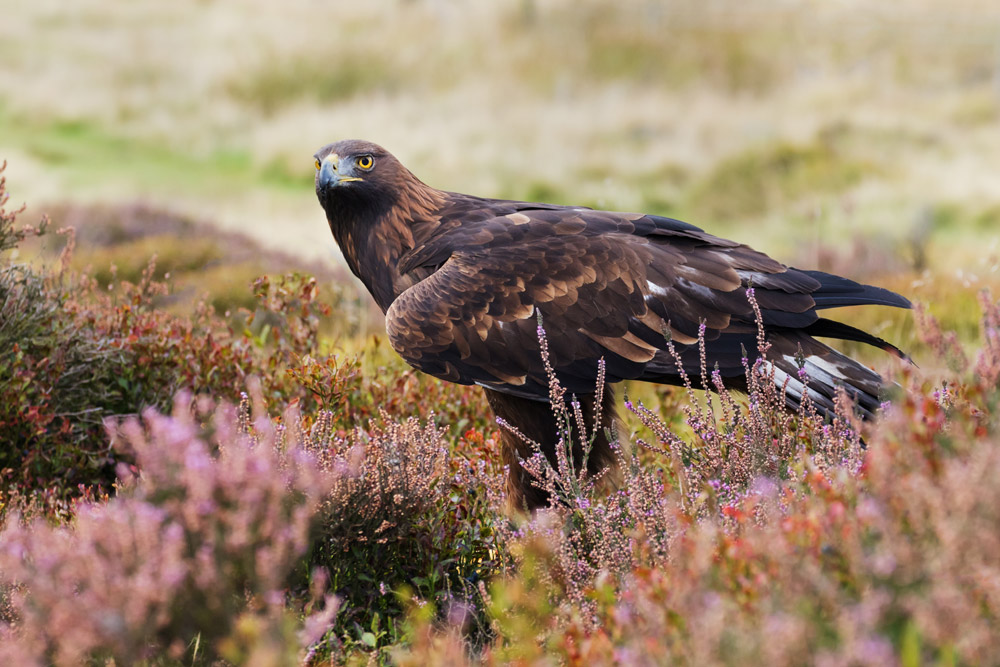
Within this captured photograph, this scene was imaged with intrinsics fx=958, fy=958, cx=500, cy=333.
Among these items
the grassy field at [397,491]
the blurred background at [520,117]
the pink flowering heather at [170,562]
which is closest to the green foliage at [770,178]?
the blurred background at [520,117]

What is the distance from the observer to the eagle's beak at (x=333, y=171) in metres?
4.68

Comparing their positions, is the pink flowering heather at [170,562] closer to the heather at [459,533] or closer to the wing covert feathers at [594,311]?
the heather at [459,533]

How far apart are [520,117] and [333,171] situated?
2264 centimetres

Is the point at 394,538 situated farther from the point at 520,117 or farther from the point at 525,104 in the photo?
the point at 525,104

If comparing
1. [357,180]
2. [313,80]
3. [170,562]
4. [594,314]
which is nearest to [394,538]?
[594,314]

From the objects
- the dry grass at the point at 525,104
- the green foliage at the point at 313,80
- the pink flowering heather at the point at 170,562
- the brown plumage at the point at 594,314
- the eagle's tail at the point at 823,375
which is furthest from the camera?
the green foliage at the point at 313,80

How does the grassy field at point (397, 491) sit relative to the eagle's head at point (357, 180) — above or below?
below

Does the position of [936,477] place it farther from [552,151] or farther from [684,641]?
[552,151]

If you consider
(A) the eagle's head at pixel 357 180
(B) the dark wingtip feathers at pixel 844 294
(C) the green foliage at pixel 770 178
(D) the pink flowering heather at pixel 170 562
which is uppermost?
(A) the eagle's head at pixel 357 180

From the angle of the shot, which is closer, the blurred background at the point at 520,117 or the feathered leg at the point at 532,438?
the feathered leg at the point at 532,438

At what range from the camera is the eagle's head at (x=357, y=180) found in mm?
4695

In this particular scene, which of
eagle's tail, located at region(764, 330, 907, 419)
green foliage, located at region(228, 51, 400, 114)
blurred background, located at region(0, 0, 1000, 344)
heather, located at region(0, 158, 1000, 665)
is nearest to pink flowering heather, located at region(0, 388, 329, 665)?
heather, located at region(0, 158, 1000, 665)

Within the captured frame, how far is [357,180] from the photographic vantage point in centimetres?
470

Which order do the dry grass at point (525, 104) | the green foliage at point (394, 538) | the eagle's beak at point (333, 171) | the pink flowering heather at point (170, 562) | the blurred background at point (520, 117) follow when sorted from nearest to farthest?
the pink flowering heather at point (170, 562) → the green foliage at point (394, 538) → the eagle's beak at point (333, 171) → the blurred background at point (520, 117) → the dry grass at point (525, 104)
